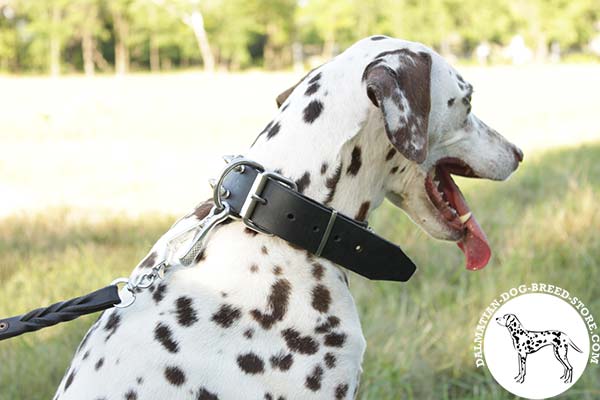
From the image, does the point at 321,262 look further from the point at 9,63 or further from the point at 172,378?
the point at 9,63

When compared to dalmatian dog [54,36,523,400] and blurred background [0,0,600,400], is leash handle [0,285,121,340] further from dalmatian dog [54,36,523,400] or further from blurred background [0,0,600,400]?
blurred background [0,0,600,400]

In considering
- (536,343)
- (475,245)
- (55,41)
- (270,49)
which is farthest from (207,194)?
(270,49)

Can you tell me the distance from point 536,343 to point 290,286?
5.50 ft

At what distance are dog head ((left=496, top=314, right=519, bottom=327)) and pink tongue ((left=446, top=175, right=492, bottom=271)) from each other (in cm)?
113

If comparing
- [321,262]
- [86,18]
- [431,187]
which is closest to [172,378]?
[321,262]

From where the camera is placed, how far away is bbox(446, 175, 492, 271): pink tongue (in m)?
2.44

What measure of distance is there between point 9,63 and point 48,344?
57.7 metres

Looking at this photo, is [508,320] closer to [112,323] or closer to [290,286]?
[290,286]

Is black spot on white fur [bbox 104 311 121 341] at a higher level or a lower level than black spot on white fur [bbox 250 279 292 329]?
lower

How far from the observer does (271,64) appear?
6444 cm

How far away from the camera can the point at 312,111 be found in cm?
215

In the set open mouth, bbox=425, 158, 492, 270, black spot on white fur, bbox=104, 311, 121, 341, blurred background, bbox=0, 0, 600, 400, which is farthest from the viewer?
blurred background, bbox=0, 0, 600, 400

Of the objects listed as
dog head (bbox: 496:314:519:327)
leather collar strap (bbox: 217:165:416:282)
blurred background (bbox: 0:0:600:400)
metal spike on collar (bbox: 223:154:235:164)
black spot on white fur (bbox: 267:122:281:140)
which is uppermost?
black spot on white fur (bbox: 267:122:281:140)

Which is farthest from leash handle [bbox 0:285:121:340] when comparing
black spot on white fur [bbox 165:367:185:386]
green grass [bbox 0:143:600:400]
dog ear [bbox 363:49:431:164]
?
green grass [bbox 0:143:600:400]
